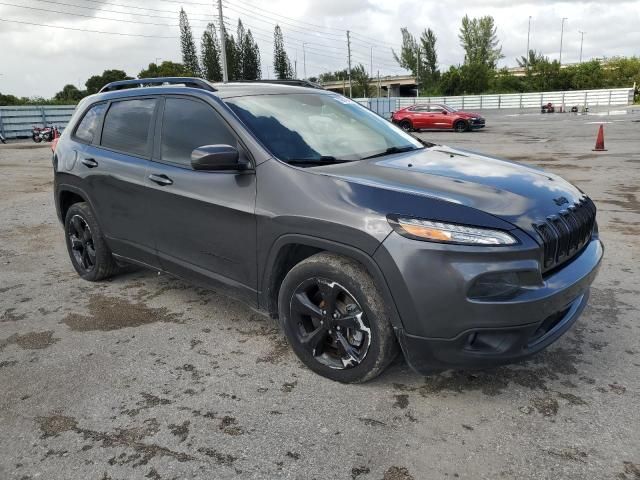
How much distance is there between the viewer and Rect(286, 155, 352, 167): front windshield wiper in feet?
10.4

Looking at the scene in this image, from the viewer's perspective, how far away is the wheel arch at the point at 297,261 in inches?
106

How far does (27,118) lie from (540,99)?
50227 mm

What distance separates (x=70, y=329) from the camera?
3918mm

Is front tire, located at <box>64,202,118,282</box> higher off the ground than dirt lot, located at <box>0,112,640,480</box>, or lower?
higher

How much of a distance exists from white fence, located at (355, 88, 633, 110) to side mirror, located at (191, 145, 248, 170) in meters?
49.4

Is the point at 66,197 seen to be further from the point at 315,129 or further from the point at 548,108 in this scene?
the point at 548,108

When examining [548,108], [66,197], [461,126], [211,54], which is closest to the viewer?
[66,197]

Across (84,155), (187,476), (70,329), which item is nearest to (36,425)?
(187,476)

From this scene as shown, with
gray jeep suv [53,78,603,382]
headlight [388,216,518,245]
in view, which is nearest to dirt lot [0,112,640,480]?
gray jeep suv [53,78,603,382]

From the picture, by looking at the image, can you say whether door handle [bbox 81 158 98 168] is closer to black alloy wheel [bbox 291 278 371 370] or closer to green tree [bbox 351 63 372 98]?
black alloy wheel [bbox 291 278 371 370]

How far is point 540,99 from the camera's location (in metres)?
59.1

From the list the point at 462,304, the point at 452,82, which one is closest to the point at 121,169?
the point at 462,304

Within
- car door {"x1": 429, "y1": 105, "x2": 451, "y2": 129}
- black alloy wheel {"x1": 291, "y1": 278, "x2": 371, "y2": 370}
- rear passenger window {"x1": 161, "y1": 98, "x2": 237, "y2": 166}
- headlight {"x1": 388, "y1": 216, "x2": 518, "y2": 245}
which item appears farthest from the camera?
car door {"x1": 429, "y1": 105, "x2": 451, "y2": 129}

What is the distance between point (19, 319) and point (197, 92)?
7.16ft
